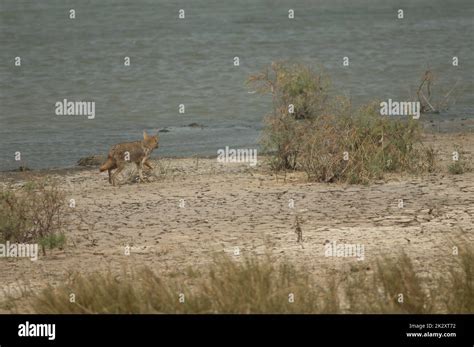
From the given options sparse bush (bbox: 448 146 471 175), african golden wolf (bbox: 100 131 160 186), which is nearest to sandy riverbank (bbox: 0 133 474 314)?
sparse bush (bbox: 448 146 471 175)

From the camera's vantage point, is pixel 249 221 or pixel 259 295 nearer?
pixel 259 295

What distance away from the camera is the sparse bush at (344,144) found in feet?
50.0

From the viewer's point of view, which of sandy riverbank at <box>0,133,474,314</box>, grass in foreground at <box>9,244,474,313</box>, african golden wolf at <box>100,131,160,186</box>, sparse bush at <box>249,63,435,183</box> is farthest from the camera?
african golden wolf at <box>100,131,160,186</box>

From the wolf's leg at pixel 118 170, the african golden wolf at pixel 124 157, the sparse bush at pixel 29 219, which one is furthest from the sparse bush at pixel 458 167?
the sparse bush at pixel 29 219

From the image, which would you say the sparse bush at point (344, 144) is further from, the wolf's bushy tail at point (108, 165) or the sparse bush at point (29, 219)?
the sparse bush at point (29, 219)

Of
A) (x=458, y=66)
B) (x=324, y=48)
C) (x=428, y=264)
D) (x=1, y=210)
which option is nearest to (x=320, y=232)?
(x=428, y=264)

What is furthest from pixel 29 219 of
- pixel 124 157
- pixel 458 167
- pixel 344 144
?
pixel 458 167

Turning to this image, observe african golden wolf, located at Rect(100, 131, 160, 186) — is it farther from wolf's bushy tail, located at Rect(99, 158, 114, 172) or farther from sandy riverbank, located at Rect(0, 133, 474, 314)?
sandy riverbank, located at Rect(0, 133, 474, 314)

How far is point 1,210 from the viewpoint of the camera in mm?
12820

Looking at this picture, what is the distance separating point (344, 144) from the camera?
15.5m

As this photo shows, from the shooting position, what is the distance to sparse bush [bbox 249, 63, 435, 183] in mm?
15234

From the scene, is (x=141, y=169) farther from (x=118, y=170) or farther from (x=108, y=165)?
(x=108, y=165)

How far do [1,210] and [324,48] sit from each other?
2158 cm
